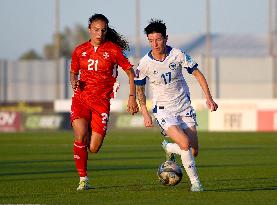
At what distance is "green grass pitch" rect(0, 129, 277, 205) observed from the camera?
14.0m

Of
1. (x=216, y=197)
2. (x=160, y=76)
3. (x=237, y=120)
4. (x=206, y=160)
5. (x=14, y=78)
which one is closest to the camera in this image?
(x=216, y=197)

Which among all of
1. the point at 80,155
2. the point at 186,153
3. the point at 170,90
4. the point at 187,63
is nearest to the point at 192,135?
the point at 186,153

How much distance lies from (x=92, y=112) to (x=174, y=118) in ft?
4.78

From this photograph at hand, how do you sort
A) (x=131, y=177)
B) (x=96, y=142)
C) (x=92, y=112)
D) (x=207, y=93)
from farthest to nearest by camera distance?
(x=131, y=177)
(x=92, y=112)
(x=96, y=142)
(x=207, y=93)

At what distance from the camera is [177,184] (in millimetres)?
16141

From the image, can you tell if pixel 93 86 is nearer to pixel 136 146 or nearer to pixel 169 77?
pixel 169 77

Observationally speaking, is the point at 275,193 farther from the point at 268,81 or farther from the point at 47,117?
the point at 268,81

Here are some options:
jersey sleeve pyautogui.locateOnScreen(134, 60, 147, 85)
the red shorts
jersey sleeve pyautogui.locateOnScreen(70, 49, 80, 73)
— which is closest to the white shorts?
jersey sleeve pyautogui.locateOnScreen(134, 60, 147, 85)

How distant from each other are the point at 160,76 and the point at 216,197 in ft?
7.09

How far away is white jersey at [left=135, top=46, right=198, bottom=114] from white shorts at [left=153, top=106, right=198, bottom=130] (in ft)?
0.19

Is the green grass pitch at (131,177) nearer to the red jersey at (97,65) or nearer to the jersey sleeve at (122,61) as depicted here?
the red jersey at (97,65)

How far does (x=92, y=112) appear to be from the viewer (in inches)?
634

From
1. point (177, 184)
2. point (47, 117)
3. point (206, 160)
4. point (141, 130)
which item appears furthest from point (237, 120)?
point (177, 184)

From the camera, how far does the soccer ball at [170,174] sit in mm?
15484
